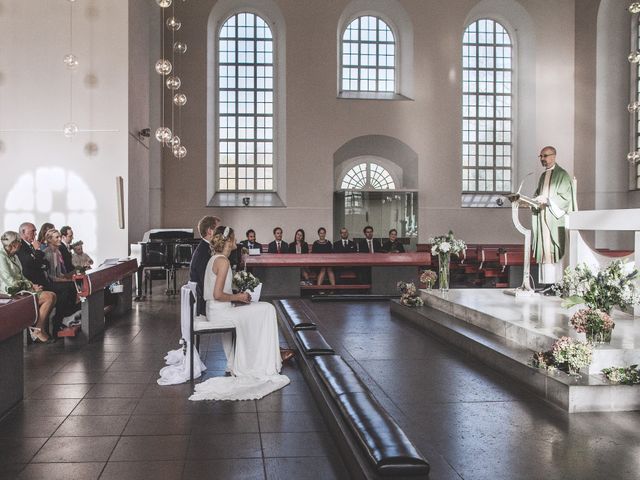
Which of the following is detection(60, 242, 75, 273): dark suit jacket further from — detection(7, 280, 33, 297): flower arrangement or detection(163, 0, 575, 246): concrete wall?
detection(163, 0, 575, 246): concrete wall

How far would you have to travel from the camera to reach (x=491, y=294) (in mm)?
9781

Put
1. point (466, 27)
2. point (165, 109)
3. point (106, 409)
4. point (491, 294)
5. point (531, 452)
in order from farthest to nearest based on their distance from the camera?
1. point (466, 27)
2. point (165, 109)
3. point (491, 294)
4. point (106, 409)
5. point (531, 452)

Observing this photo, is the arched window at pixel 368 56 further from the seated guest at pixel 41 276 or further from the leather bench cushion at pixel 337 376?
the leather bench cushion at pixel 337 376

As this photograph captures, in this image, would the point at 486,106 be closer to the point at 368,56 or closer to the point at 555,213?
the point at 368,56

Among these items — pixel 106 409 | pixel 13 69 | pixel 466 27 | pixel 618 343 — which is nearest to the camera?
pixel 106 409

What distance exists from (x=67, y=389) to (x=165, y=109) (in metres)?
13.6

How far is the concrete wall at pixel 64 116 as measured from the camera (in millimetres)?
13438

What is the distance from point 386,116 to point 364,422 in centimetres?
1586

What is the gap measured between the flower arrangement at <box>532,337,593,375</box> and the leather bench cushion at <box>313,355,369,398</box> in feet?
5.27

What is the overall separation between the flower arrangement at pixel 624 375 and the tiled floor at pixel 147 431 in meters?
2.31

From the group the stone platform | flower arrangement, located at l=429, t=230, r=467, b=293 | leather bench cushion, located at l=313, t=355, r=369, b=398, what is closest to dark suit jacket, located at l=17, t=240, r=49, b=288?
leather bench cushion, located at l=313, t=355, r=369, b=398

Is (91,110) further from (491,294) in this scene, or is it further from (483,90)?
(483,90)

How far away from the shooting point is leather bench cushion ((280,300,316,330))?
814cm

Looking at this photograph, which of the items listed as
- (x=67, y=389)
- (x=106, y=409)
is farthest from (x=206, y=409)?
(x=67, y=389)
